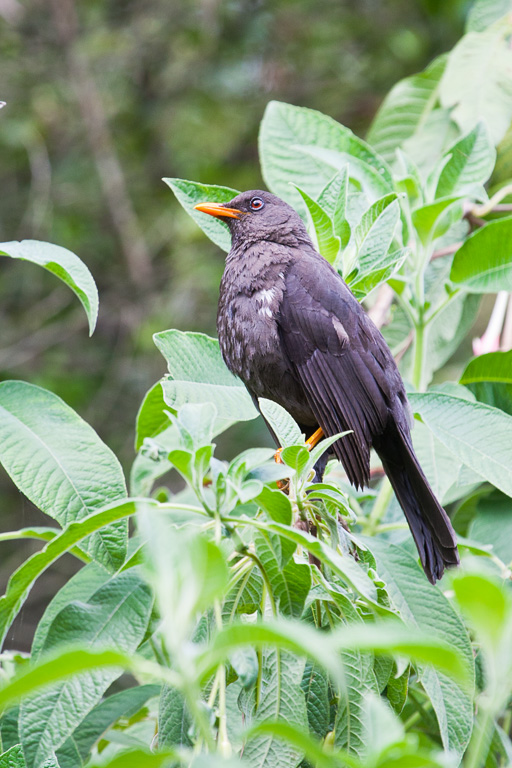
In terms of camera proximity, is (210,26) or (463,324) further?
(210,26)

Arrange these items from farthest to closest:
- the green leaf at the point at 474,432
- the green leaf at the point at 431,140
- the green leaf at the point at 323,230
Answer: the green leaf at the point at 431,140, the green leaf at the point at 323,230, the green leaf at the point at 474,432

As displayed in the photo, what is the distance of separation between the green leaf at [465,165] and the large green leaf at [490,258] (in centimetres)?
27

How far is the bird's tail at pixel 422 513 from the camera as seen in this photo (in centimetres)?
237

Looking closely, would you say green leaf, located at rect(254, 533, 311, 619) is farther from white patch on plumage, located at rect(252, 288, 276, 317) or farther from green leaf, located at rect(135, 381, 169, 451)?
white patch on plumage, located at rect(252, 288, 276, 317)

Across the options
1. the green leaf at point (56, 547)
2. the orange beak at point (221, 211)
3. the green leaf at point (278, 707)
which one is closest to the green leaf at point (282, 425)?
the green leaf at point (56, 547)

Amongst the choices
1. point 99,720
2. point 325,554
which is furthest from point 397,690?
point 99,720

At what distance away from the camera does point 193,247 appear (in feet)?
23.3

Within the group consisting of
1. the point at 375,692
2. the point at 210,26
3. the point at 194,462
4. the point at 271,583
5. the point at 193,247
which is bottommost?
the point at 193,247

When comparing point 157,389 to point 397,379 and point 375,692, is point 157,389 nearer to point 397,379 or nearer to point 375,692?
point 397,379

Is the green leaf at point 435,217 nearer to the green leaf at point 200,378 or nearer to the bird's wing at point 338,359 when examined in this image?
the bird's wing at point 338,359

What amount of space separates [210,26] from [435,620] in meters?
6.08

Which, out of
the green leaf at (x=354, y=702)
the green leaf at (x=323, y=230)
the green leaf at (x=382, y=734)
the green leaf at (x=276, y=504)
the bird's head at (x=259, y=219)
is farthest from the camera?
the bird's head at (x=259, y=219)

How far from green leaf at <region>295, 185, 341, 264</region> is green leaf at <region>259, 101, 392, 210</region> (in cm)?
55

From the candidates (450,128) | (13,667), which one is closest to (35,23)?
(450,128)
